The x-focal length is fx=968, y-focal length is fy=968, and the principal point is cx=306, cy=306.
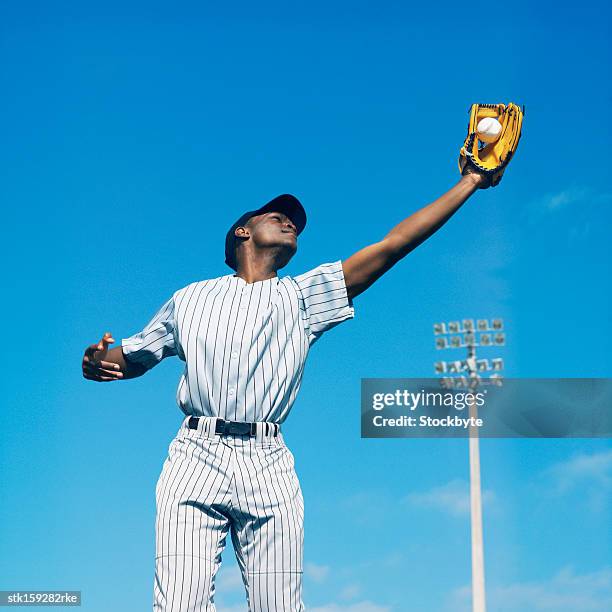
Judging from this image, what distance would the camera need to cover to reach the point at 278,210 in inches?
176

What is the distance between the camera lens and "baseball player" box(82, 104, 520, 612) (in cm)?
368

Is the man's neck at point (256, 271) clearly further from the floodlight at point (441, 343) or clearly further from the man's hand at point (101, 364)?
the floodlight at point (441, 343)

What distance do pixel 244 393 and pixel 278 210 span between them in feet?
3.36

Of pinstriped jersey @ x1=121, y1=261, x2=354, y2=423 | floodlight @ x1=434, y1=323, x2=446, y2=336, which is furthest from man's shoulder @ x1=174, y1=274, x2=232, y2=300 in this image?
floodlight @ x1=434, y1=323, x2=446, y2=336

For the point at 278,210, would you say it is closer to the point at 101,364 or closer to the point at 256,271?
the point at 256,271

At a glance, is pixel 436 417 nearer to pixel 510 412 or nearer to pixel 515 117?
pixel 510 412

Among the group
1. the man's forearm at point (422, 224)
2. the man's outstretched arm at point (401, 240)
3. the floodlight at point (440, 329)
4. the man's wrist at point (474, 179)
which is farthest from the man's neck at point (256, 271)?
the floodlight at point (440, 329)

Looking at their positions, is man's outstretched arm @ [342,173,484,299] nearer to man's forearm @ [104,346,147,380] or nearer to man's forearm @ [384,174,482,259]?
man's forearm @ [384,174,482,259]

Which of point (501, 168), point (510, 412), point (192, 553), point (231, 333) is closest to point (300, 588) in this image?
point (192, 553)

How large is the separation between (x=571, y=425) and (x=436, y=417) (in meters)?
5.30

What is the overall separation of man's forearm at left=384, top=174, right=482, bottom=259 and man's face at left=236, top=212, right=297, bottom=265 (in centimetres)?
52

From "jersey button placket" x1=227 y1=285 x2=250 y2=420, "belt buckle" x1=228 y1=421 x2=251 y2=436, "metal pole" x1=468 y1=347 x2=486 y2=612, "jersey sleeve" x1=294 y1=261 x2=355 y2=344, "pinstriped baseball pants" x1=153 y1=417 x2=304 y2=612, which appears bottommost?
"pinstriped baseball pants" x1=153 y1=417 x2=304 y2=612

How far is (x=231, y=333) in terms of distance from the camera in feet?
12.8

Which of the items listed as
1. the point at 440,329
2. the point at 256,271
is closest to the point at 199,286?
the point at 256,271
